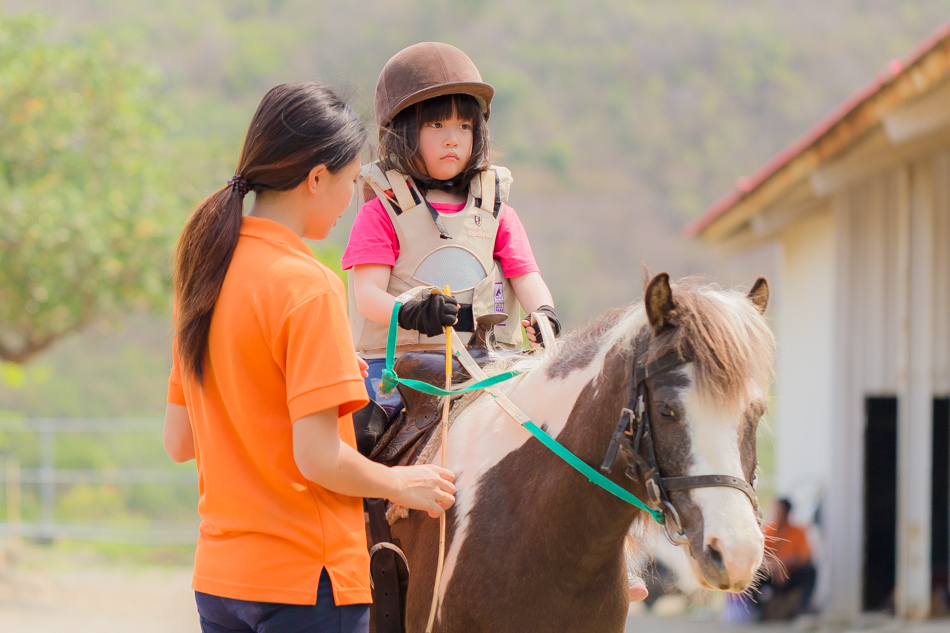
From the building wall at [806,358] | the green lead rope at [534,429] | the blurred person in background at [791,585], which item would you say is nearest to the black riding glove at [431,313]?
the green lead rope at [534,429]

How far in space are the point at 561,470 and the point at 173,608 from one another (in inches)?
364

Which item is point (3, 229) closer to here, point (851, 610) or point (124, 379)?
point (851, 610)

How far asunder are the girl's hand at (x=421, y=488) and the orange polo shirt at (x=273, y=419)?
0.38 ft

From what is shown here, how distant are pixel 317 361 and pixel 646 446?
0.79 metres

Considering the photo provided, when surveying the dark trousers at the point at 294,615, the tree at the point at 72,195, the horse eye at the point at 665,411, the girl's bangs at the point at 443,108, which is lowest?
the dark trousers at the point at 294,615

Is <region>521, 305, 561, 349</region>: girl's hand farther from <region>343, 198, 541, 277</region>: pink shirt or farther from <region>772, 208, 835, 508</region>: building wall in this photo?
<region>772, 208, 835, 508</region>: building wall

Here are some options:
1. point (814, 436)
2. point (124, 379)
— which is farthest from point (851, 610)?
A: point (124, 379)

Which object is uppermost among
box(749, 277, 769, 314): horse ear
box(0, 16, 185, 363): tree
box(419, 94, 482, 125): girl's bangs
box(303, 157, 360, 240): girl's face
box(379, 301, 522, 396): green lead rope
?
box(0, 16, 185, 363): tree

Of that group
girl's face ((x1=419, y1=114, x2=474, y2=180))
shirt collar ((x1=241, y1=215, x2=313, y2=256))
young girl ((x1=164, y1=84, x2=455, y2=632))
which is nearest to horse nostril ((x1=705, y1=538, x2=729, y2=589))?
young girl ((x1=164, y1=84, x2=455, y2=632))

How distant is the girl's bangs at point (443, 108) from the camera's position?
113 inches

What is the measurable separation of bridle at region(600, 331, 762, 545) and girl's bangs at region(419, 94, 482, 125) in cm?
109

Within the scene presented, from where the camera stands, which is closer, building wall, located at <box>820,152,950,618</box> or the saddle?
the saddle

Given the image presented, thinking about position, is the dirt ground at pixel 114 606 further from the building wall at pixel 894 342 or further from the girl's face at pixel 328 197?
the girl's face at pixel 328 197

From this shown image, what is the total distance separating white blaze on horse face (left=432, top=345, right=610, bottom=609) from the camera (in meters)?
2.39
